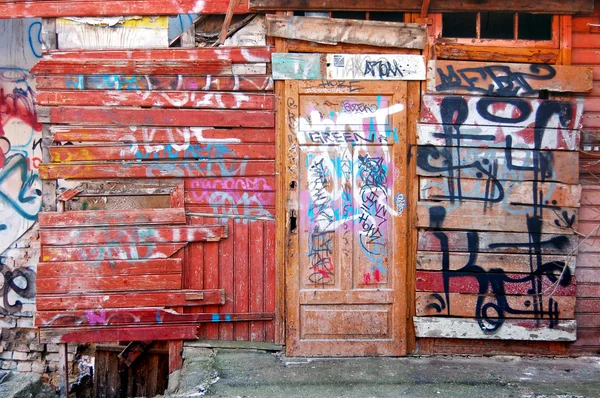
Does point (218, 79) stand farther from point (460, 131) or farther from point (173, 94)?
point (460, 131)

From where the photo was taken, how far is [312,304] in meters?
5.99

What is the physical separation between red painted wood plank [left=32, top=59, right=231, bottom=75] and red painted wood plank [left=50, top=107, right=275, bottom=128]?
36cm

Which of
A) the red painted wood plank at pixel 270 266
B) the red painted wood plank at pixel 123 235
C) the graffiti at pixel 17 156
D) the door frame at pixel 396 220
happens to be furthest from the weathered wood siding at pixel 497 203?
the graffiti at pixel 17 156

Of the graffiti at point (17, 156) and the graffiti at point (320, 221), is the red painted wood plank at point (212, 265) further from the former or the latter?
the graffiti at point (17, 156)

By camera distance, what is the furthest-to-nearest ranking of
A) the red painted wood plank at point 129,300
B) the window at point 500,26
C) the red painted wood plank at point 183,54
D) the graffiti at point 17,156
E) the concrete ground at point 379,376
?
1. the graffiti at point 17,156
2. the window at point 500,26
3. the red painted wood plank at point 183,54
4. the red painted wood plank at point 129,300
5. the concrete ground at point 379,376

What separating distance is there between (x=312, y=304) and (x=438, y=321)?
1.25m

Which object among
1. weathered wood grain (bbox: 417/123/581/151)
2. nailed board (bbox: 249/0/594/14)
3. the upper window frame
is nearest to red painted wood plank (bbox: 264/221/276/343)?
weathered wood grain (bbox: 417/123/581/151)

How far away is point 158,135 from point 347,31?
211 centimetres

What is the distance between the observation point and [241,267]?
607 centimetres

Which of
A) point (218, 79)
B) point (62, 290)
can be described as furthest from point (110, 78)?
point (62, 290)

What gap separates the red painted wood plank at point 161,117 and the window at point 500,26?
207 centimetres

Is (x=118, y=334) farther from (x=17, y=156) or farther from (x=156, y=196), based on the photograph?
(x=17, y=156)

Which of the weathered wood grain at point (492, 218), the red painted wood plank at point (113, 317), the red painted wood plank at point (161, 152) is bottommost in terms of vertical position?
the red painted wood plank at point (113, 317)

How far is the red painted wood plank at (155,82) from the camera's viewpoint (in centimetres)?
597
